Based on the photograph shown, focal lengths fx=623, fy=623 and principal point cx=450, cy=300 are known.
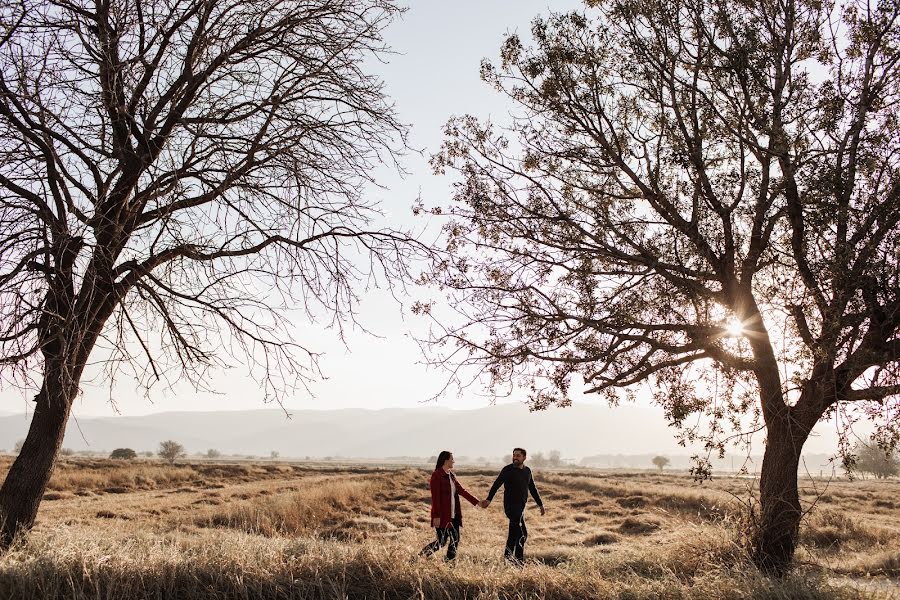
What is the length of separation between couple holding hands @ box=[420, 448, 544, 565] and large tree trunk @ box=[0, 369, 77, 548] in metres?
5.45

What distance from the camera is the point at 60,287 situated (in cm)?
779

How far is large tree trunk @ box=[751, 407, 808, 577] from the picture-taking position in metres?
10.1

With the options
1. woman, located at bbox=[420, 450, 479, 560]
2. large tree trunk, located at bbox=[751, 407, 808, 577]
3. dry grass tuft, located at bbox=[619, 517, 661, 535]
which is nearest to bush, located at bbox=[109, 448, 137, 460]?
dry grass tuft, located at bbox=[619, 517, 661, 535]

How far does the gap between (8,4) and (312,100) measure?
4068 mm

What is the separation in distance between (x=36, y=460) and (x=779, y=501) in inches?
453

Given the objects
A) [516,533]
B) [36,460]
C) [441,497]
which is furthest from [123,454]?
[441,497]

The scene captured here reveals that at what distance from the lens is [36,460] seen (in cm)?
878

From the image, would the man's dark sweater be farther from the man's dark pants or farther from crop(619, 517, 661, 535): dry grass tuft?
crop(619, 517, 661, 535): dry grass tuft

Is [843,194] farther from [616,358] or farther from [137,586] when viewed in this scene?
[137,586]

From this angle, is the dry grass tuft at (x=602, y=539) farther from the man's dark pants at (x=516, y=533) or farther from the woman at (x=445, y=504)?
the woman at (x=445, y=504)

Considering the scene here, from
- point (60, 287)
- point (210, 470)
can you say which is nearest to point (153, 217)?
point (60, 287)

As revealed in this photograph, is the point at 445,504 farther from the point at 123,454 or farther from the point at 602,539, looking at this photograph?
the point at 123,454

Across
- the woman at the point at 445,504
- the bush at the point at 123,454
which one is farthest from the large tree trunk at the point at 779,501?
the bush at the point at 123,454

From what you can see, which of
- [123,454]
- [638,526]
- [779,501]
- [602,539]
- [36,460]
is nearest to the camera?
[36,460]
